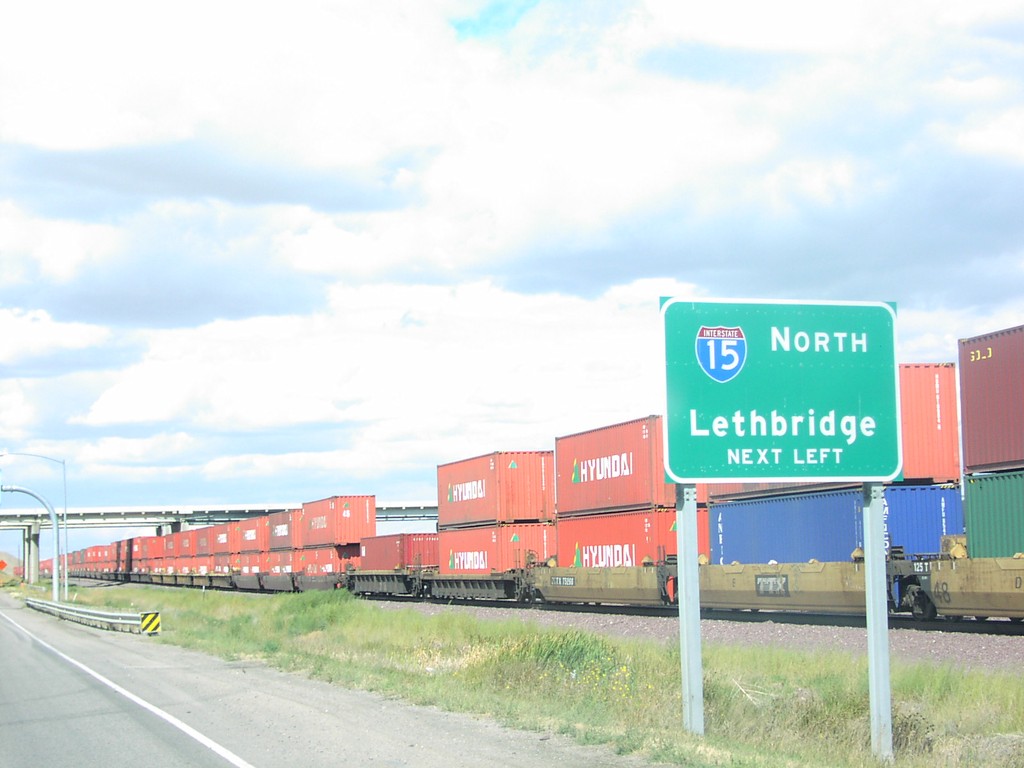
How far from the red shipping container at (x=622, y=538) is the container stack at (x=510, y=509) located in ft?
9.62

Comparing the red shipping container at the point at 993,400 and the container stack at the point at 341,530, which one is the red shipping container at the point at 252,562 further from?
the red shipping container at the point at 993,400

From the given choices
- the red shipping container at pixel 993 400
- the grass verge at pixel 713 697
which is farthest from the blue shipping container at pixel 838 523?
the grass verge at pixel 713 697

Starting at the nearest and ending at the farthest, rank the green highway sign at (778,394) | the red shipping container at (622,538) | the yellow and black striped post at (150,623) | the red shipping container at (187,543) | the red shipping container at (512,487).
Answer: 1. the green highway sign at (778,394)
2. the red shipping container at (622,538)
3. the yellow and black striped post at (150,623)
4. the red shipping container at (512,487)
5. the red shipping container at (187,543)

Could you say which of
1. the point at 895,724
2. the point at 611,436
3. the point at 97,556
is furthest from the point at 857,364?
the point at 97,556

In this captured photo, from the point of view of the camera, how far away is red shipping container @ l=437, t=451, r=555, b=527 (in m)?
37.9

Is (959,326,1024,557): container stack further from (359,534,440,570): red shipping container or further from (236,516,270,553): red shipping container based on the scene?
(236,516,270,553): red shipping container

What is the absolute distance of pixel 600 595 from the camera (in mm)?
32281

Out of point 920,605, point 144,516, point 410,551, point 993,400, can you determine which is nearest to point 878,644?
point 993,400

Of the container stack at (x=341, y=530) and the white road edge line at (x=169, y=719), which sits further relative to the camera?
the container stack at (x=341, y=530)

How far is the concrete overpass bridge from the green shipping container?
328ft

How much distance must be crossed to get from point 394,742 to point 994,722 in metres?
6.80

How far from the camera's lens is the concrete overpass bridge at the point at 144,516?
4793 inches

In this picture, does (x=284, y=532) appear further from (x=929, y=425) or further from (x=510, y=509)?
(x=929, y=425)

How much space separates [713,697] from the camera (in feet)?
43.1
